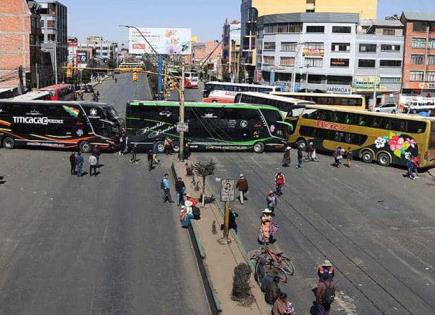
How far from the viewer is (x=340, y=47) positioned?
9131 cm

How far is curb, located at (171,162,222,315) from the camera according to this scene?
1346 centimetres

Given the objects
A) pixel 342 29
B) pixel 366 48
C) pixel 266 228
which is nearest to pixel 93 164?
pixel 266 228

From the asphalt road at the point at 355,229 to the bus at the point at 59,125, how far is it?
7.93 m

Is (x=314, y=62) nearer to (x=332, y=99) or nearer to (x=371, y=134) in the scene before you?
(x=332, y=99)

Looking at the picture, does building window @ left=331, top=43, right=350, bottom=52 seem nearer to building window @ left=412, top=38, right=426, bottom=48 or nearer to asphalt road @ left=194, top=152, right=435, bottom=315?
building window @ left=412, top=38, right=426, bottom=48

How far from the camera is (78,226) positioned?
69.9 feet

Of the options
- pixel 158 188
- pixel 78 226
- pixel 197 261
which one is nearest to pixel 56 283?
pixel 197 261

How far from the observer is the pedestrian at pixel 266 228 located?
1917 centimetres

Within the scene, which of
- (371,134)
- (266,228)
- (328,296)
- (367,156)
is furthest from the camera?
(367,156)

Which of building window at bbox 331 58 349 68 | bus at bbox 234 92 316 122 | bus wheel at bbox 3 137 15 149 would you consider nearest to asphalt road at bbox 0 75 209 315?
bus wheel at bbox 3 137 15 149

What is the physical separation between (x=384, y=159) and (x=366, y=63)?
2213 inches

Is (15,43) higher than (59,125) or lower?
higher

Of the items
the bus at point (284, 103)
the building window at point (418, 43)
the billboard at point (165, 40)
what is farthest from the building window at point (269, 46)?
the bus at point (284, 103)

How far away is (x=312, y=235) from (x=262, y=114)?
67.5ft
